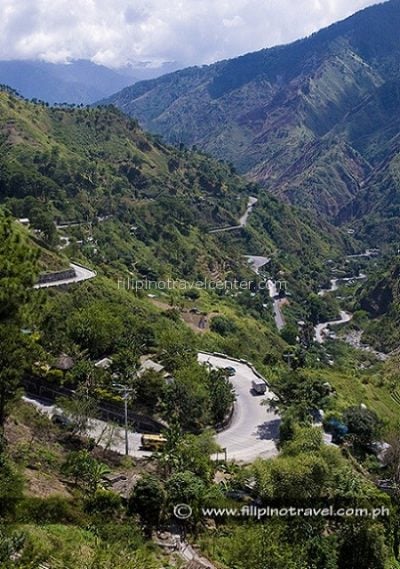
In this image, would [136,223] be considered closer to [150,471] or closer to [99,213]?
[99,213]

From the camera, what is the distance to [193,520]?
25594 millimetres

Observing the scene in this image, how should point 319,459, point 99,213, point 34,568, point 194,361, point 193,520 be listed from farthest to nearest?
point 99,213 < point 194,361 < point 319,459 < point 193,520 < point 34,568

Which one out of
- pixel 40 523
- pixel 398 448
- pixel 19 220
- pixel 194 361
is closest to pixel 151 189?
pixel 19 220

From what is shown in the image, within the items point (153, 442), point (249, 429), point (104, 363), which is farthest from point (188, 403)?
point (104, 363)

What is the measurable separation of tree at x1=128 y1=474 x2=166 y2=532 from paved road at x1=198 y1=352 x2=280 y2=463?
1075cm

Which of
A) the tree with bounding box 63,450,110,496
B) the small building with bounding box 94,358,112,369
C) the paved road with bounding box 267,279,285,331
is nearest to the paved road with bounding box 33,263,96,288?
the small building with bounding box 94,358,112,369

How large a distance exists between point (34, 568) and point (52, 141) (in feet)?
424

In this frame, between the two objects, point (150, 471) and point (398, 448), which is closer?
point (150, 471)

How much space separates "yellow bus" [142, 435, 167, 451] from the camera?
114 feet

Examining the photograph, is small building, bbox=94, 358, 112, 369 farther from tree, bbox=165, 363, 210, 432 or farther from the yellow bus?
the yellow bus

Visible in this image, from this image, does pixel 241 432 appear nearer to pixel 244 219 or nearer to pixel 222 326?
pixel 222 326

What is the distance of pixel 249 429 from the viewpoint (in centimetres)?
4031

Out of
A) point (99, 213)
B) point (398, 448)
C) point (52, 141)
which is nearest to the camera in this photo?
point (398, 448)

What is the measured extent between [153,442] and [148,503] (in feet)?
33.6
